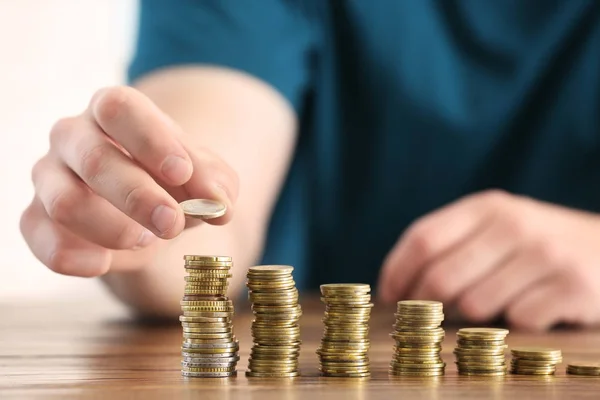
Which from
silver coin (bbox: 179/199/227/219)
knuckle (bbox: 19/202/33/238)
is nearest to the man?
knuckle (bbox: 19/202/33/238)

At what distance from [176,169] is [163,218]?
0.23ft

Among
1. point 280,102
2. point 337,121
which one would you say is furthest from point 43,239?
point 337,121

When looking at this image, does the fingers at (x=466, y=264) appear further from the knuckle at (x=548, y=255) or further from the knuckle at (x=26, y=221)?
the knuckle at (x=26, y=221)

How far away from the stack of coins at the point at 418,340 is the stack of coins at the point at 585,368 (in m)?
0.13

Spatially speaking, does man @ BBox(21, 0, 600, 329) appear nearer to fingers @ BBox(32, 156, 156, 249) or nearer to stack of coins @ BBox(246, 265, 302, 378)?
fingers @ BBox(32, 156, 156, 249)

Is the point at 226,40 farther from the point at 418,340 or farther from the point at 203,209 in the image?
the point at 418,340

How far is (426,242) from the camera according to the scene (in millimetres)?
1448

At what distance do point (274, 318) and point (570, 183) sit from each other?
131cm

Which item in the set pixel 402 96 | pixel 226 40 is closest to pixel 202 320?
pixel 226 40

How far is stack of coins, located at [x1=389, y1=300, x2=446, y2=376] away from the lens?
880mm

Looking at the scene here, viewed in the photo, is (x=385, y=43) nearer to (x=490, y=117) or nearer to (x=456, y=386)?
(x=490, y=117)

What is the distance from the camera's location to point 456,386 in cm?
81

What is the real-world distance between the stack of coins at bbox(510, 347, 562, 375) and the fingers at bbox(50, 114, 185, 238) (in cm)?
36

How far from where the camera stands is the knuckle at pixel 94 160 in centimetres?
99
